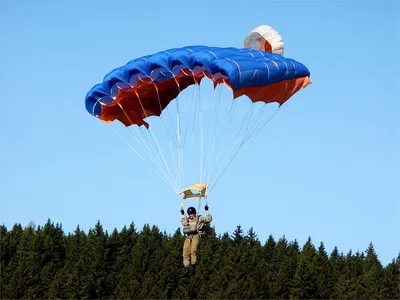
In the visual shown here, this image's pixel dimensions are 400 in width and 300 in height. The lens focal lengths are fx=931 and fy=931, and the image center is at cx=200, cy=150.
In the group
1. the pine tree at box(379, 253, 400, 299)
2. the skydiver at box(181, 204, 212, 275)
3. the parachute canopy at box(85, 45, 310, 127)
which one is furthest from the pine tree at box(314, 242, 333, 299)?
the skydiver at box(181, 204, 212, 275)

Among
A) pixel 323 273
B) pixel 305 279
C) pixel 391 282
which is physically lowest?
pixel 391 282

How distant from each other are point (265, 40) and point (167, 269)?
35503mm

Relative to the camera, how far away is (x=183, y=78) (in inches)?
1189

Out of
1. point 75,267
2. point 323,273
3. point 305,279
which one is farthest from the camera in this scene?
Result: point 75,267

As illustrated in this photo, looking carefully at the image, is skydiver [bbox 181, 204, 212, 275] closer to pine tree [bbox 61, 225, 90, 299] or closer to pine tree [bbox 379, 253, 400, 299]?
pine tree [bbox 379, 253, 400, 299]

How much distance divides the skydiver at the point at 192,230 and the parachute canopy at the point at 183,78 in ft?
12.2

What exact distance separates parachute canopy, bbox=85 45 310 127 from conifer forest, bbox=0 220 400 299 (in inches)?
970

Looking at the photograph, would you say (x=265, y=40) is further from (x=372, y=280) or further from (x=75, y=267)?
(x=75, y=267)

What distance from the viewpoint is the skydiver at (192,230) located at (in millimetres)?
26109

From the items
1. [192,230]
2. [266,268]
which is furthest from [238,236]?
[192,230]

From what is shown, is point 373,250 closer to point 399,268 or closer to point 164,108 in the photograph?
point 399,268

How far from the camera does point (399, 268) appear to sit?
180ft

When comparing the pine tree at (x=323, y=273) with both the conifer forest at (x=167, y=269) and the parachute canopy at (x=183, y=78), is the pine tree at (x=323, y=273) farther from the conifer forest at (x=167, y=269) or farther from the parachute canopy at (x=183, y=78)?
the parachute canopy at (x=183, y=78)

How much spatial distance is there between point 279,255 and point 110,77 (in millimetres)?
40399
